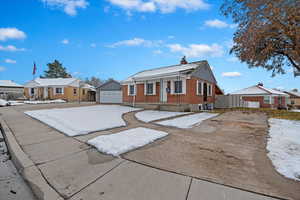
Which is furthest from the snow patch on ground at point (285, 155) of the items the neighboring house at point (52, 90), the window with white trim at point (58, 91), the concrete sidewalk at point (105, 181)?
the window with white trim at point (58, 91)

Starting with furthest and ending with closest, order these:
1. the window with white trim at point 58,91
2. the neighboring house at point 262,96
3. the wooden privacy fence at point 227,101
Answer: the window with white trim at point 58,91 → the neighboring house at point 262,96 → the wooden privacy fence at point 227,101

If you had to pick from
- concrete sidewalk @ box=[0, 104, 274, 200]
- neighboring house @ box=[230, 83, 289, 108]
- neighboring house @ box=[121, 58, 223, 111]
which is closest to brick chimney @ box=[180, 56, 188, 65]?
neighboring house @ box=[121, 58, 223, 111]

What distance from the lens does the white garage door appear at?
18.9 metres

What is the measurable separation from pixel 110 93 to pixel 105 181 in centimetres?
1825

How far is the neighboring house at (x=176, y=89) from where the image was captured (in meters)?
11.1

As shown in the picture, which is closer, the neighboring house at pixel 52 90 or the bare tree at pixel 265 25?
the bare tree at pixel 265 25

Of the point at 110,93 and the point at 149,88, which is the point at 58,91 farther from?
the point at 149,88

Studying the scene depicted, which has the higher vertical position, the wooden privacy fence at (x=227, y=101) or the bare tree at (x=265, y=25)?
the bare tree at (x=265, y=25)

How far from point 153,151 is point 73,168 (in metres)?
1.77

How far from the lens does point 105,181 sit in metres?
2.15

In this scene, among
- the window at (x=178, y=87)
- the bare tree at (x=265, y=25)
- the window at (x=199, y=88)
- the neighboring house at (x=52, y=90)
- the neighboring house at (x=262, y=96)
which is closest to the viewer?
the bare tree at (x=265, y=25)

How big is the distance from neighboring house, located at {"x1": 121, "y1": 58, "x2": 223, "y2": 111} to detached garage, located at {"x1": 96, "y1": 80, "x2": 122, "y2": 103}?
3280mm

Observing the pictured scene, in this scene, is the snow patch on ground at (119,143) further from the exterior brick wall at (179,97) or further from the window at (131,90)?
the window at (131,90)

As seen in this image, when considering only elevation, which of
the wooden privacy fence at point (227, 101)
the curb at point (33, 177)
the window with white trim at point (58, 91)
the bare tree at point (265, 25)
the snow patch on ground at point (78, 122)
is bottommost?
the curb at point (33, 177)
